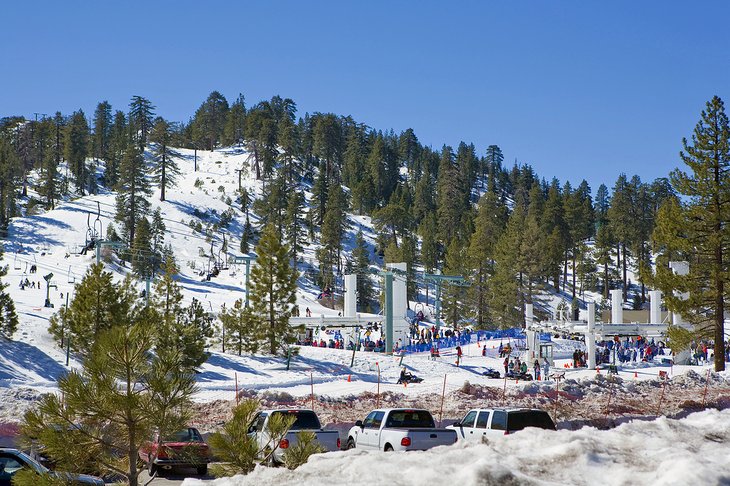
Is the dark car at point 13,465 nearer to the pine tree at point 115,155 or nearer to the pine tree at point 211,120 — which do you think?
the pine tree at point 115,155

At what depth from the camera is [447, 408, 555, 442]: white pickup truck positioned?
51.2 feet

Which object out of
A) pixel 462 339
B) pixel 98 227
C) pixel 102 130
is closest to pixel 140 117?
pixel 102 130

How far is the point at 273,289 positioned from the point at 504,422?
118ft

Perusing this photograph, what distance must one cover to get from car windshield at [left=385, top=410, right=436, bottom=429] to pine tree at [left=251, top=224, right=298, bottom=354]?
107ft

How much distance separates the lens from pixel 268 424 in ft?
33.4

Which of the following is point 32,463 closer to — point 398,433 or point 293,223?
point 398,433

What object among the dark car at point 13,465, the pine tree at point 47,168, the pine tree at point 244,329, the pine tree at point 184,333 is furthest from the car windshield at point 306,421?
the pine tree at point 47,168

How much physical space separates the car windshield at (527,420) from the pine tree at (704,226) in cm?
2542

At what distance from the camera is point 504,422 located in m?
15.7

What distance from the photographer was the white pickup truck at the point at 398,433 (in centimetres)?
1476

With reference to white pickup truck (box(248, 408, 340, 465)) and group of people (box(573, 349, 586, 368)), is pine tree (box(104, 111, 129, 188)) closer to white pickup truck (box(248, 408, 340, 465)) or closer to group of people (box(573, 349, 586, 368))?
group of people (box(573, 349, 586, 368))

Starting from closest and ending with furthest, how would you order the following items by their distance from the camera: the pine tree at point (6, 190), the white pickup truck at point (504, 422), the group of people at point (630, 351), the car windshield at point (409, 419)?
the white pickup truck at point (504, 422) < the car windshield at point (409, 419) < the group of people at point (630, 351) < the pine tree at point (6, 190)

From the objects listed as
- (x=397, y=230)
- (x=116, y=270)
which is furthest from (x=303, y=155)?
(x=116, y=270)

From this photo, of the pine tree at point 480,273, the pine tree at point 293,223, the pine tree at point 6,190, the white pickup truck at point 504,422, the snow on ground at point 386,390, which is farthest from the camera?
the pine tree at point 293,223
